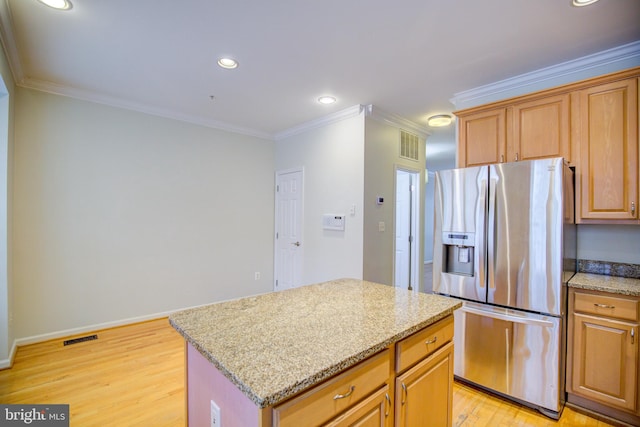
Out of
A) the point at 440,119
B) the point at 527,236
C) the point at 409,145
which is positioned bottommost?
the point at 527,236

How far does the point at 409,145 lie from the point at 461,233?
2.09 meters

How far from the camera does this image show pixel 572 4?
179 cm

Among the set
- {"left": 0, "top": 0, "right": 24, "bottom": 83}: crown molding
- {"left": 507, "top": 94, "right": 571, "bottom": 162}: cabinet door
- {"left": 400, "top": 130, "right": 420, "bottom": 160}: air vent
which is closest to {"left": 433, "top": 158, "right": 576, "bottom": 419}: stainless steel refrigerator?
{"left": 507, "top": 94, "right": 571, "bottom": 162}: cabinet door

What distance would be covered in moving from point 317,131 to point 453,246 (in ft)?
7.77

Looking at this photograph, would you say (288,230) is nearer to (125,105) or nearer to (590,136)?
(125,105)

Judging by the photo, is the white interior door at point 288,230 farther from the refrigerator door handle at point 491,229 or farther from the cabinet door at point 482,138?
the refrigerator door handle at point 491,229

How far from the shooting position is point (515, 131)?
2.56 metres

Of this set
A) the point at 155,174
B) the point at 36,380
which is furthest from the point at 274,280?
the point at 36,380

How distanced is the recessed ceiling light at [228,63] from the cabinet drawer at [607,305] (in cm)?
311

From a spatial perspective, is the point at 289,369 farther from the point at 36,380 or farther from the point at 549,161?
the point at 36,380

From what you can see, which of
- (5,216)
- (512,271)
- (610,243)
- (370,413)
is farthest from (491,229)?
(5,216)

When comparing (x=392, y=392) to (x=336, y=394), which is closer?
(x=336, y=394)

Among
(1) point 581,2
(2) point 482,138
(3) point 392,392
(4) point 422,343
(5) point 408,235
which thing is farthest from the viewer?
(5) point 408,235

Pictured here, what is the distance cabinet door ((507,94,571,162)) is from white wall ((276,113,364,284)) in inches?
59.7
